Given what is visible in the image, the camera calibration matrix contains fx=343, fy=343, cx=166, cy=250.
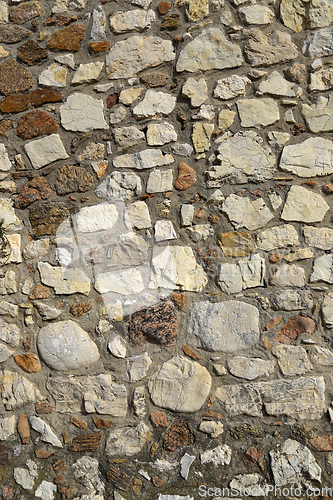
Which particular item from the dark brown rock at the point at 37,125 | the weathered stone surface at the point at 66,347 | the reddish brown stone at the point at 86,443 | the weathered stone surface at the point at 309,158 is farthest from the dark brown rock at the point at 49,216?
the weathered stone surface at the point at 309,158

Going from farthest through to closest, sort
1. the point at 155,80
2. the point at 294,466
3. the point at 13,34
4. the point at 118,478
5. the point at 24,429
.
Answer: the point at 13,34
the point at 155,80
the point at 24,429
the point at 118,478
the point at 294,466

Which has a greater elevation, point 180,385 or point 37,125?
point 37,125

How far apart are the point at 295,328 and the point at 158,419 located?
92 centimetres

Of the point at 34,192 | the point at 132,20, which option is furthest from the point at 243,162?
the point at 34,192

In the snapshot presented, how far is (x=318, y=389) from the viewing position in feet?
6.07

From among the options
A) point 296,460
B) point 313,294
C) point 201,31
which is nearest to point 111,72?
point 201,31

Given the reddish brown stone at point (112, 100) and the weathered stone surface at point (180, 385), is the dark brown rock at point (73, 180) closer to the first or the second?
the reddish brown stone at point (112, 100)

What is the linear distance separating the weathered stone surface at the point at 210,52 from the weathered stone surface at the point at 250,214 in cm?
85

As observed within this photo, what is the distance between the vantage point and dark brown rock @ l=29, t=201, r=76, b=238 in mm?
2107

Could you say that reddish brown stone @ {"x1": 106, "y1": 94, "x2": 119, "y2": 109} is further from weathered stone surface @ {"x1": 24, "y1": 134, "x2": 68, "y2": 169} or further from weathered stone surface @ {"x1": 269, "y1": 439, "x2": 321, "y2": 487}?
weathered stone surface @ {"x1": 269, "y1": 439, "x2": 321, "y2": 487}

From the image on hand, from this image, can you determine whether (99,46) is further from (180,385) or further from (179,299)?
(180,385)

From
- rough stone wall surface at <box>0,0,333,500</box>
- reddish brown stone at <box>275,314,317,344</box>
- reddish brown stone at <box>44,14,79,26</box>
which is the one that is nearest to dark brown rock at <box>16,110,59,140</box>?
rough stone wall surface at <box>0,0,333,500</box>

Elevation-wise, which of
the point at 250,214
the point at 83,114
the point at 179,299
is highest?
the point at 83,114

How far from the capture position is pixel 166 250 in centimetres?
202
